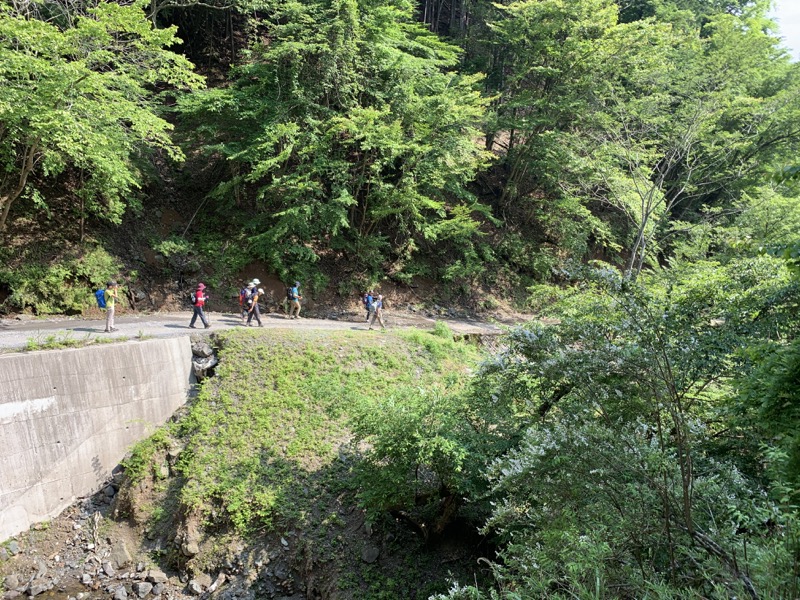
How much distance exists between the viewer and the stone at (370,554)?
8.58 meters

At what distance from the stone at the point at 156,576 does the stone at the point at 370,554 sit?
3.84 meters

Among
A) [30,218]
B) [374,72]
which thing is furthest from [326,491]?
[374,72]

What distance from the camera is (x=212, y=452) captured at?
1018cm

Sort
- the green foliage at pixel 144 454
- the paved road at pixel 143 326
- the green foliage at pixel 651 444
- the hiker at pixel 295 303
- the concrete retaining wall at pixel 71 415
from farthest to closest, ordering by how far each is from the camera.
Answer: the hiker at pixel 295 303
the paved road at pixel 143 326
the green foliage at pixel 144 454
the concrete retaining wall at pixel 71 415
the green foliage at pixel 651 444

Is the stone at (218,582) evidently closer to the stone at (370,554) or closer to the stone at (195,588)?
the stone at (195,588)

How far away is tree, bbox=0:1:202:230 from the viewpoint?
9477 mm

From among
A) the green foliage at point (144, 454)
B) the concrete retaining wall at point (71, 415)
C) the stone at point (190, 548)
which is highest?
the concrete retaining wall at point (71, 415)

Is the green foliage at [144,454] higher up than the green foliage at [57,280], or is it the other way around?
the green foliage at [57,280]

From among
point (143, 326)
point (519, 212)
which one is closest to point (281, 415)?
point (143, 326)

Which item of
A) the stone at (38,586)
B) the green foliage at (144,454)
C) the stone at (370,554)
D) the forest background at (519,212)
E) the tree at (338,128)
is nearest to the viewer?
the forest background at (519,212)

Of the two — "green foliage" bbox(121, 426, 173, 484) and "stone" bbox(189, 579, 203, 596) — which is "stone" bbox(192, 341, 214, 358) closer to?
"green foliage" bbox(121, 426, 173, 484)

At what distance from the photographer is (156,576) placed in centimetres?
879

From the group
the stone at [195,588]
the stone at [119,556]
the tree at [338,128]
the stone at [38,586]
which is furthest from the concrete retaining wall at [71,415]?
→ the tree at [338,128]

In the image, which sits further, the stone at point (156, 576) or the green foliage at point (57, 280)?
the green foliage at point (57, 280)
